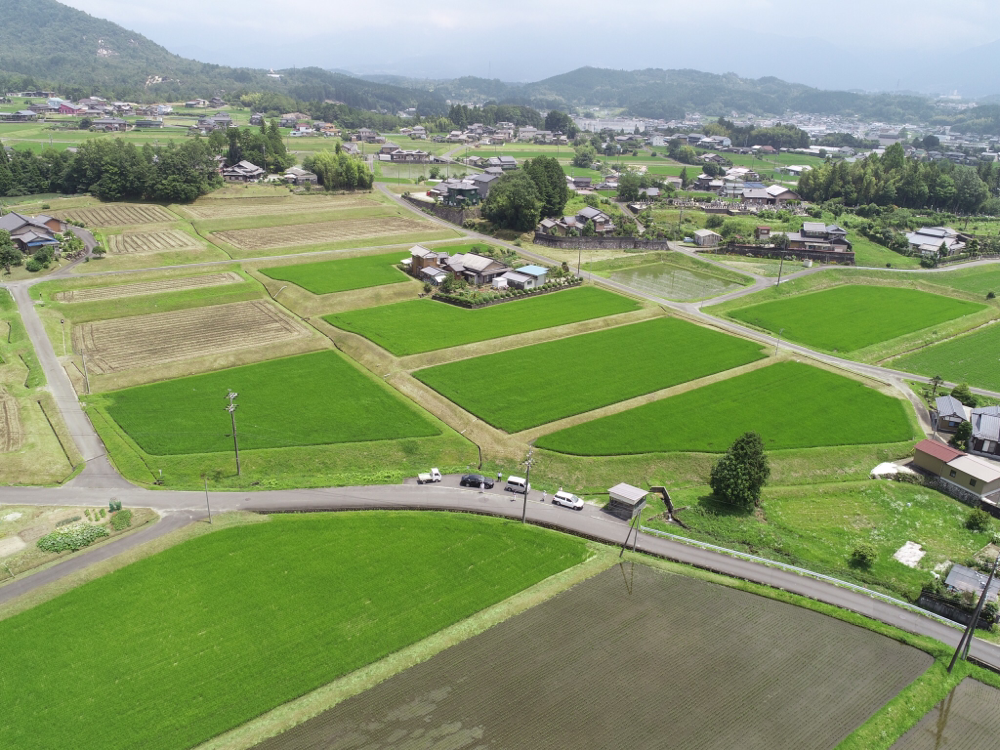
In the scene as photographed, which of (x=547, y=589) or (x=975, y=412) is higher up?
(x=975, y=412)

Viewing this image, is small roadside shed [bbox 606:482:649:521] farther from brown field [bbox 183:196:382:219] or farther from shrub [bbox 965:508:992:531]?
brown field [bbox 183:196:382:219]

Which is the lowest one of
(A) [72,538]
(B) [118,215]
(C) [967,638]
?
(A) [72,538]

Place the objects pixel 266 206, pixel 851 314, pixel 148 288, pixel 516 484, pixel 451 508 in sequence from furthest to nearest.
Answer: pixel 266 206
pixel 851 314
pixel 148 288
pixel 516 484
pixel 451 508

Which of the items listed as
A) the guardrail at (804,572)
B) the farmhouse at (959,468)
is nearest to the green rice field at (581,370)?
the guardrail at (804,572)

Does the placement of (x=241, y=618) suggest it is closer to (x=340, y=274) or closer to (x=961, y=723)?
(x=961, y=723)

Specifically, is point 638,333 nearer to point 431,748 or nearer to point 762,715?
point 762,715

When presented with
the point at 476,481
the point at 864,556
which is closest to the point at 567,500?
the point at 476,481

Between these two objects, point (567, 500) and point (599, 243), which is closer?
point (567, 500)

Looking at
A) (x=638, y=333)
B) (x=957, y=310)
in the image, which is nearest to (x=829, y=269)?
(x=957, y=310)
